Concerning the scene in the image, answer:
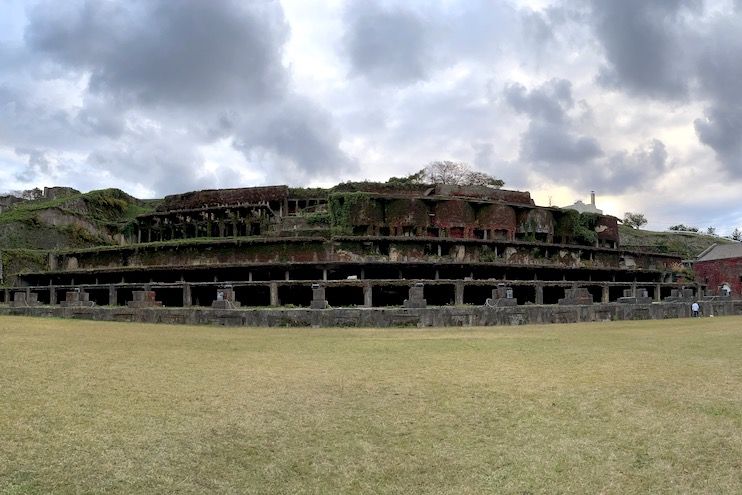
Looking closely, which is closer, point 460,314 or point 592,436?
point 592,436

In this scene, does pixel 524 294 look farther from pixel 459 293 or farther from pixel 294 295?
pixel 294 295

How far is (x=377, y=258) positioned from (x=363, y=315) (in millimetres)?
12844

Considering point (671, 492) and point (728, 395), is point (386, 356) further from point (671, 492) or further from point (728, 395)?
point (671, 492)

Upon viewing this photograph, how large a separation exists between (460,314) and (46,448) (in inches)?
666

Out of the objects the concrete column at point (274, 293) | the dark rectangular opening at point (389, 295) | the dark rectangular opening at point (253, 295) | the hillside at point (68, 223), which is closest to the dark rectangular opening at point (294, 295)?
the dark rectangular opening at point (253, 295)

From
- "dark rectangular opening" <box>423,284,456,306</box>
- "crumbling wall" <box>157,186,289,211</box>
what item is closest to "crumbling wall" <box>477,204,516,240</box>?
"dark rectangular opening" <box>423,284,456,306</box>

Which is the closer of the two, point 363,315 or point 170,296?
point 363,315

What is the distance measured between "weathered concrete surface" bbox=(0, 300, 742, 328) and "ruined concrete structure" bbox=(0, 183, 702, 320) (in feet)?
13.2

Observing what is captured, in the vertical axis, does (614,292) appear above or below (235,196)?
below

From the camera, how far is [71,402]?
7078mm

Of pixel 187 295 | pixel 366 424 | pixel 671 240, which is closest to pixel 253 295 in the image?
pixel 187 295

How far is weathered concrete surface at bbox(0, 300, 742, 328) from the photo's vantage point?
68.4 feet

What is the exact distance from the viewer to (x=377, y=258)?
3356 centimetres

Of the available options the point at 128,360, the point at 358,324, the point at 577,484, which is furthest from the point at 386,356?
the point at 358,324
